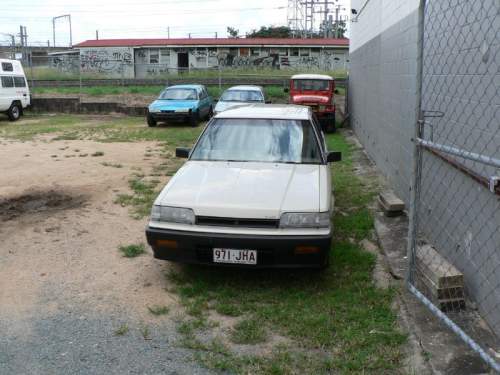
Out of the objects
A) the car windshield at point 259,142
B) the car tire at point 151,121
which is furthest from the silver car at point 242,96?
the car windshield at point 259,142

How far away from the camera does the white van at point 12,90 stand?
19828 millimetres

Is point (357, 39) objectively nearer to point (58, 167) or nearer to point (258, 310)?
point (58, 167)

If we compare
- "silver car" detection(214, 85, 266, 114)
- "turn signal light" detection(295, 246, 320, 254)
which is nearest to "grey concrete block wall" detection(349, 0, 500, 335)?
"turn signal light" detection(295, 246, 320, 254)

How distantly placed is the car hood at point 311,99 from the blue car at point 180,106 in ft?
11.0

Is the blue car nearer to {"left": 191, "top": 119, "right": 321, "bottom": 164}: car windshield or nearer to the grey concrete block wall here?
the grey concrete block wall

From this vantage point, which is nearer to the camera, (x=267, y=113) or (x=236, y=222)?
(x=236, y=222)

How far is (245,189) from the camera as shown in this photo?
4816 mm

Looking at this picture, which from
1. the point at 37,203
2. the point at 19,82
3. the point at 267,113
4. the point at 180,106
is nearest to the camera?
the point at 267,113

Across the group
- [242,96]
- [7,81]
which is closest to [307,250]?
[242,96]

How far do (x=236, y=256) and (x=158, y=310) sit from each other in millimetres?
749

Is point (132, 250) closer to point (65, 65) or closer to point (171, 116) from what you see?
point (171, 116)

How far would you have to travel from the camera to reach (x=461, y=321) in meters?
3.89

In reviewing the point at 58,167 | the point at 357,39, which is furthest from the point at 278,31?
the point at 58,167

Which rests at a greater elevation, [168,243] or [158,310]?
[168,243]
